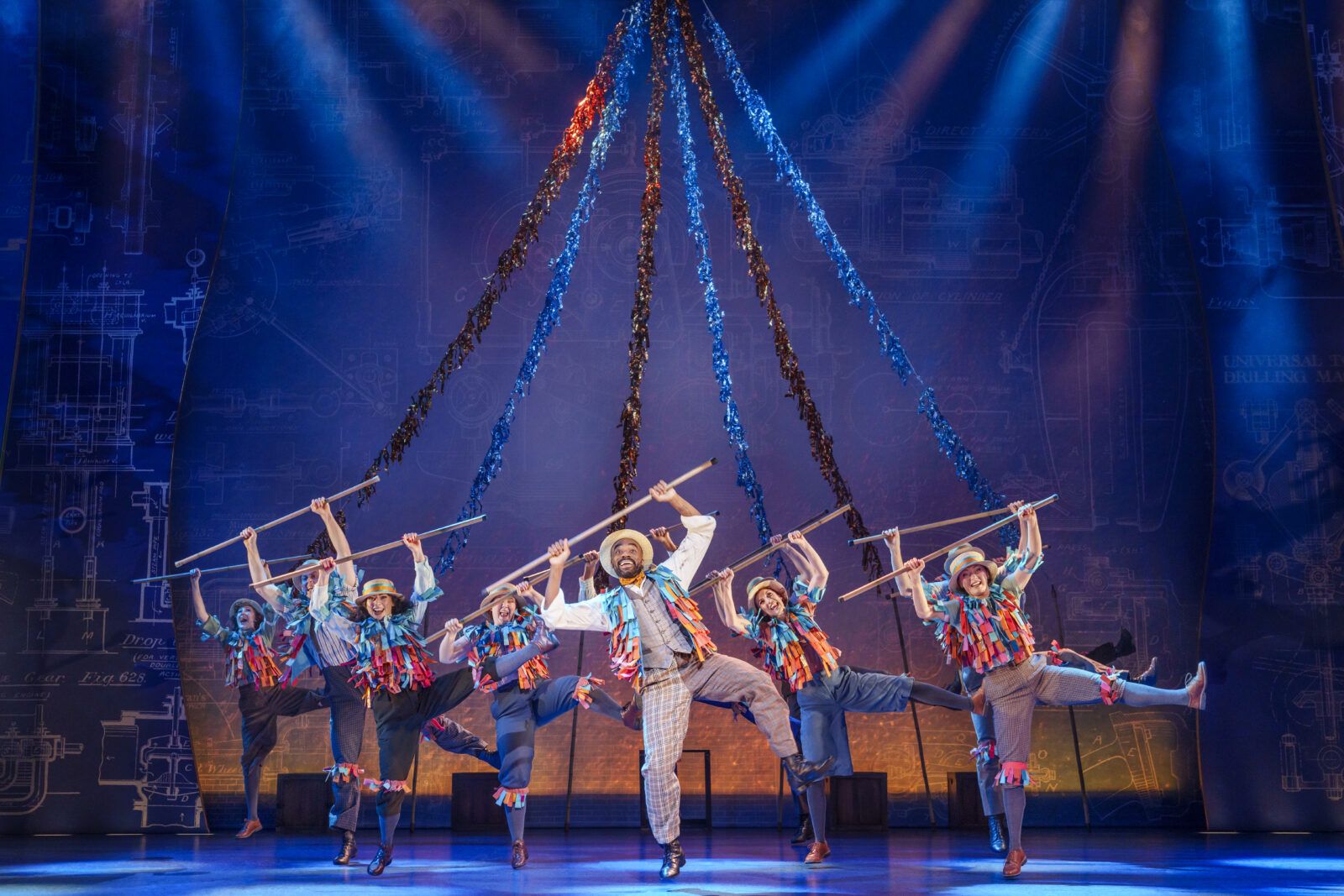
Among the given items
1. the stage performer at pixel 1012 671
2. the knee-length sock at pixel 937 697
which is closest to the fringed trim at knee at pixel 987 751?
the stage performer at pixel 1012 671

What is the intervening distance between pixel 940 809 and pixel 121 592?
18.0ft

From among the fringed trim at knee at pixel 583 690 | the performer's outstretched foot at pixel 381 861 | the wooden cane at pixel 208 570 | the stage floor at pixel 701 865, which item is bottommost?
the stage floor at pixel 701 865

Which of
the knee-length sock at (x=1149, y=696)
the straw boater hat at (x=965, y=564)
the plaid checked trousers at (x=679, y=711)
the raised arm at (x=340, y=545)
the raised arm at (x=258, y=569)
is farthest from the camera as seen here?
the raised arm at (x=258, y=569)

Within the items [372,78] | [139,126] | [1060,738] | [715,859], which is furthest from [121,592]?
[1060,738]

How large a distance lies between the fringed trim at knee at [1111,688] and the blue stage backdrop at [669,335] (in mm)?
2811

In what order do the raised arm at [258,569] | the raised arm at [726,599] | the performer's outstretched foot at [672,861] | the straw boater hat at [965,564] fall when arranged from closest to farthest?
the performer's outstretched foot at [672,861] → the straw boater hat at [965,564] → the raised arm at [726,599] → the raised arm at [258,569]

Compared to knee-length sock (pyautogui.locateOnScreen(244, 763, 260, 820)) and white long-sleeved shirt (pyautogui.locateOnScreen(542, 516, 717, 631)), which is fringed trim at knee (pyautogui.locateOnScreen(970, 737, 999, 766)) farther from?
knee-length sock (pyautogui.locateOnScreen(244, 763, 260, 820))

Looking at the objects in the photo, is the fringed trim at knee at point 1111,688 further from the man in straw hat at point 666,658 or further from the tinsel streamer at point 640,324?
the tinsel streamer at point 640,324

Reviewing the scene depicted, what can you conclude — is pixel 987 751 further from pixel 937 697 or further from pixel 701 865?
pixel 701 865

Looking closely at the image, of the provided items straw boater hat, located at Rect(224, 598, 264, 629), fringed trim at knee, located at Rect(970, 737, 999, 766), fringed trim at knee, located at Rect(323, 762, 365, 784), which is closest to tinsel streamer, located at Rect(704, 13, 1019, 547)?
fringed trim at knee, located at Rect(970, 737, 999, 766)

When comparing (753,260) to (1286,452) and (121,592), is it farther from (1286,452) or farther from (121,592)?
(121,592)

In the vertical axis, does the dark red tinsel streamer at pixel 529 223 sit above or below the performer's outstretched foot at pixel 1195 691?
above

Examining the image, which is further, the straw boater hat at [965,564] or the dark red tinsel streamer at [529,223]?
the dark red tinsel streamer at [529,223]

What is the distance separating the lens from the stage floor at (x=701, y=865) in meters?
4.62
